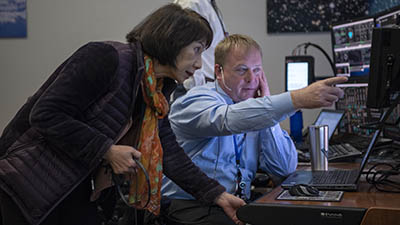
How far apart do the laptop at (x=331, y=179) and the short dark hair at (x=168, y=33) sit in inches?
20.4

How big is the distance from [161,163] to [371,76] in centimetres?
70

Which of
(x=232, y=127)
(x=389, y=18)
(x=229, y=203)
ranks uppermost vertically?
(x=389, y=18)

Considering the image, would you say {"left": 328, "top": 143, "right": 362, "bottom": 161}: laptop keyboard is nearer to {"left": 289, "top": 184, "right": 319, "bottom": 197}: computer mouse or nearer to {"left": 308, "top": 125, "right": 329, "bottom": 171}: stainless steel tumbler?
{"left": 308, "top": 125, "right": 329, "bottom": 171}: stainless steel tumbler

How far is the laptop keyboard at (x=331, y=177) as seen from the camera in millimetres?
1470

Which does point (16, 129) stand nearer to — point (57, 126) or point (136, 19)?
point (57, 126)

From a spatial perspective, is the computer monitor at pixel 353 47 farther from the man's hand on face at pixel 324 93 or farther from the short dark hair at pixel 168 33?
the short dark hair at pixel 168 33

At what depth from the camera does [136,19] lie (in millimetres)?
4117

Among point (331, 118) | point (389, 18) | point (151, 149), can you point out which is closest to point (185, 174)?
point (151, 149)

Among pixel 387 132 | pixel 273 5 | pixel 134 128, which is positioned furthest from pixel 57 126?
pixel 273 5

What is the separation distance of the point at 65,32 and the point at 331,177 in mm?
3209

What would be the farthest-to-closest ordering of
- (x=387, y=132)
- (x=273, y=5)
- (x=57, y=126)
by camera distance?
(x=273, y=5)
(x=387, y=132)
(x=57, y=126)

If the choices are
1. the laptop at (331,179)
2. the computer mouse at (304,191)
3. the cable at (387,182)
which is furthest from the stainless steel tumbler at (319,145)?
the computer mouse at (304,191)

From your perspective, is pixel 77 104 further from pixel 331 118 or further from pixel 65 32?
pixel 65 32

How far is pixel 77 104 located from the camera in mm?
1240
